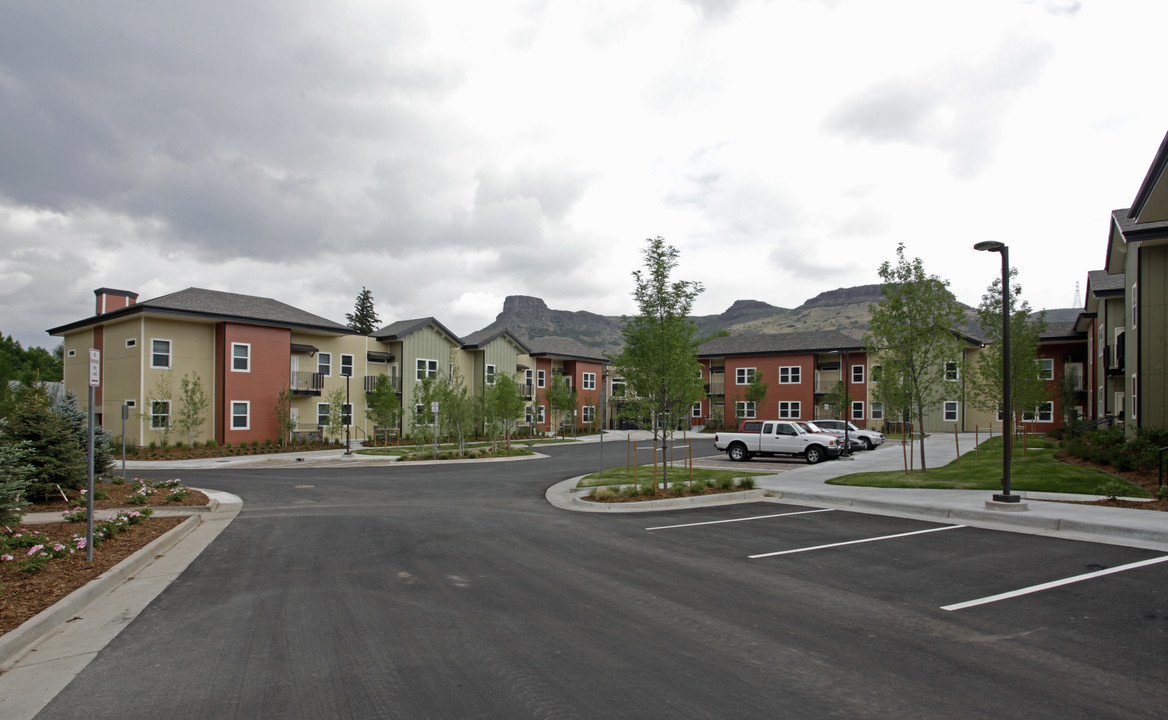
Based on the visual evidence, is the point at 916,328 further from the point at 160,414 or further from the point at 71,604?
the point at 160,414

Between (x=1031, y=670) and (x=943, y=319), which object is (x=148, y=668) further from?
(x=943, y=319)

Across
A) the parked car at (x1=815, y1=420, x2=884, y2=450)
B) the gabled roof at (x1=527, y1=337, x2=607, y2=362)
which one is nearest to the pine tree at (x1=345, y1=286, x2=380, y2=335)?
the gabled roof at (x1=527, y1=337, x2=607, y2=362)

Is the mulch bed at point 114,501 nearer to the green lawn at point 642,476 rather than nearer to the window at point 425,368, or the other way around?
the green lawn at point 642,476

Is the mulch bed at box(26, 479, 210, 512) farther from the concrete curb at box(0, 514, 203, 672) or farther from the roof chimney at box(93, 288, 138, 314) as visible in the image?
the roof chimney at box(93, 288, 138, 314)

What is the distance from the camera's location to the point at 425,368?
1887 inches

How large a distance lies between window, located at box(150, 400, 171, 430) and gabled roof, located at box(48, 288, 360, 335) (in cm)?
475

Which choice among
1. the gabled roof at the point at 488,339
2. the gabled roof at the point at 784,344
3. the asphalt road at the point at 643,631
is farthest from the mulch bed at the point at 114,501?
the gabled roof at the point at 784,344

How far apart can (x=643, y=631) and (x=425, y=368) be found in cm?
4338

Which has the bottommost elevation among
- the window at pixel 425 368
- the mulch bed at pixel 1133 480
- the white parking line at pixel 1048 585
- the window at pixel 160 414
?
the mulch bed at pixel 1133 480

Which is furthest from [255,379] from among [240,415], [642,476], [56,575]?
[56,575]

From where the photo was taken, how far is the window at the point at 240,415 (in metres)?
36.7

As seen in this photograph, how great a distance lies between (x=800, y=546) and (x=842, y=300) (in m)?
191

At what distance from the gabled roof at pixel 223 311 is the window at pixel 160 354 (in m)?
1.88

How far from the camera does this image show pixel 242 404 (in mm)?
37125
